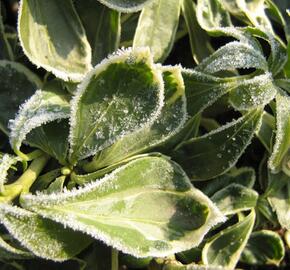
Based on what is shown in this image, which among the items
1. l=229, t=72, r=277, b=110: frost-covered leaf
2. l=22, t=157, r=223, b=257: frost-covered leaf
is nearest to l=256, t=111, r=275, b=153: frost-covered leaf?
l=229, t=72, r=277, b=110: frost-covered leaf

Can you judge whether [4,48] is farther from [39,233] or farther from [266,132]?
[266,132]

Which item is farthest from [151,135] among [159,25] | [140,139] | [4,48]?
[4,48]

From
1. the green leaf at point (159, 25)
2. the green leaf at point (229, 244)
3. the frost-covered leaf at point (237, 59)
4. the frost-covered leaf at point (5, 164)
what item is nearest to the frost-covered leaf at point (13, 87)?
the frost-covered leaf at point (5, 164)

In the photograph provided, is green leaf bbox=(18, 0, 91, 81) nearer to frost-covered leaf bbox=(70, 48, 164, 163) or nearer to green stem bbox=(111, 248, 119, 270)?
frost-covered leaf bbox=(70, 48, 164, 163)

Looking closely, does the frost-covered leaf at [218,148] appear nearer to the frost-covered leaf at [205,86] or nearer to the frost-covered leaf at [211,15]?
the frost-covered leaf at [205,86]

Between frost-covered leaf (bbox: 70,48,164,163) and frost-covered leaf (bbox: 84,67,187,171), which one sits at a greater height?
frost-covered leaf (bbox: 70,48,164,163)

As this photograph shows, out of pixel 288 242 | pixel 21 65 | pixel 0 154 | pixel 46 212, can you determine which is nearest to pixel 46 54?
pixel 21 65

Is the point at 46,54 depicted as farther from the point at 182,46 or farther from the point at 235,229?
the point at 235,229

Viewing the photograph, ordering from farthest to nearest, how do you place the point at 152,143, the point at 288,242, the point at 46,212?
the point at 288,242
the point at 152,143
the point at 46,212
